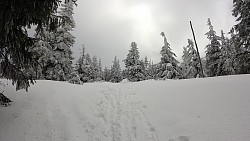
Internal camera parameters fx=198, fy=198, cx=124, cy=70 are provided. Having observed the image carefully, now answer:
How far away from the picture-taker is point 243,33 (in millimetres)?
16109

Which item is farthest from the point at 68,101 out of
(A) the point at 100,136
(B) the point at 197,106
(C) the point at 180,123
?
(B) the point at 197,106

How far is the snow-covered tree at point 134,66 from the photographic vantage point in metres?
34.2

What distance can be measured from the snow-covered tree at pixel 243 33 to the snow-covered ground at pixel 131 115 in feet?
21.9

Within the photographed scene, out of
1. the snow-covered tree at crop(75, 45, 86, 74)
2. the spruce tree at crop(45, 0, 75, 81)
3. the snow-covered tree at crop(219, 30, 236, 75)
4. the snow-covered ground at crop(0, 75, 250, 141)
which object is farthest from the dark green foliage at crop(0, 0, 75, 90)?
the snow-covered tree at crop(75, 45, 86, 74)

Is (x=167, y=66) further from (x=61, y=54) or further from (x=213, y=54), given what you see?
(x=61, y=54)

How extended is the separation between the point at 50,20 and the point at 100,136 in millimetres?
4305

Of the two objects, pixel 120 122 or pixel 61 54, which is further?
pixel 61 54

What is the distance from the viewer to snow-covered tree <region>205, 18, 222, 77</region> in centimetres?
2750

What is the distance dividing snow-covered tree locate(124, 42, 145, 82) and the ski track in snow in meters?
23.5

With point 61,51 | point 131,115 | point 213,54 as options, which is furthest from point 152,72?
point 131,115

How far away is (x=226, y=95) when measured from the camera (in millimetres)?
8898

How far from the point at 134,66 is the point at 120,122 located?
89.0 ft

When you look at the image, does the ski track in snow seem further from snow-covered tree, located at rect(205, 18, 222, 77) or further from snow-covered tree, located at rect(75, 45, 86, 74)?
snow-covered tree, located at rect(75, 45, 86, 74)

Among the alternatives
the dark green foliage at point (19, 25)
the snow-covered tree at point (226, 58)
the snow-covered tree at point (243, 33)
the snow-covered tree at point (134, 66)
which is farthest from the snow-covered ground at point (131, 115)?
the snow-covered tree at point (134, 66)
